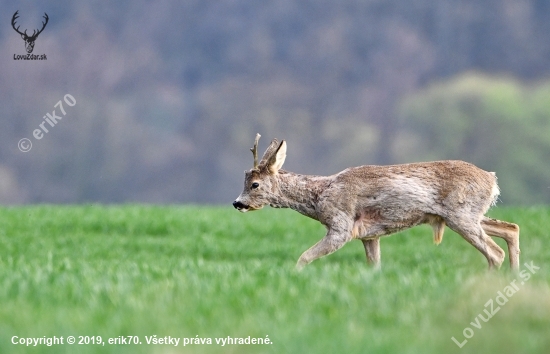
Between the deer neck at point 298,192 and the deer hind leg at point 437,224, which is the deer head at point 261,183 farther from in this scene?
the deer hind leg at point 437,224

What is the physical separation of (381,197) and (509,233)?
5.44ft

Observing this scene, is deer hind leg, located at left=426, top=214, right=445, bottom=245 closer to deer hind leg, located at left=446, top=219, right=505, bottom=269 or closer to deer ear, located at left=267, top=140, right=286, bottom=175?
deer hind leg, located at left=446, top=219, right=505, bottom=269

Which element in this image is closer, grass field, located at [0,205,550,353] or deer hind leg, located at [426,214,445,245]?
grass field, located at [0,205,550,353]

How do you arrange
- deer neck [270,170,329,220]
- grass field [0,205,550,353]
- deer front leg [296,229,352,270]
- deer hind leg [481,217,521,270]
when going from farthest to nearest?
deer hind leg [481,217,521,270], deer neck [270,170,329,220], deer front leg [296,229,352,270], grass field [0,205,550,353]

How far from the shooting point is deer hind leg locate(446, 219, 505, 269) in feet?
30.6

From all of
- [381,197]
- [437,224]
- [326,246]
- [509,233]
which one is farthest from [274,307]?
[509,233]

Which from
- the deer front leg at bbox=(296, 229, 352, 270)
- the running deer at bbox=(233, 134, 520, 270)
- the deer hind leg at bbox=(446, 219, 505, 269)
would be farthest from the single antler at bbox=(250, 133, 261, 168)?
the deer hind leg at bbox=(446, 219, 505, 269)

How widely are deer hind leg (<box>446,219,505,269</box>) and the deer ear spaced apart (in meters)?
2.00

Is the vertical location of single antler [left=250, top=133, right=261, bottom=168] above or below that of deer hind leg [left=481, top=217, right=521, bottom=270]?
above

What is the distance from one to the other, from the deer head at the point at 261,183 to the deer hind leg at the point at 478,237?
2026 millimetres

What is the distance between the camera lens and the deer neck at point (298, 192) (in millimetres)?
9562

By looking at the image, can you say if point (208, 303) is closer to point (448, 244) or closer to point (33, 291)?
point (33, 291)

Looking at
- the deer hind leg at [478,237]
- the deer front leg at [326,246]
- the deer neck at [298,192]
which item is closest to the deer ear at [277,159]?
the deer neck at [298,192]

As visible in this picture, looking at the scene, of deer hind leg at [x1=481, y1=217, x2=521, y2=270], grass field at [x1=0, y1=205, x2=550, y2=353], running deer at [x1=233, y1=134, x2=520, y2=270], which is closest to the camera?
grass field at [x1=0, y1=205, x2=550, y2=353]
